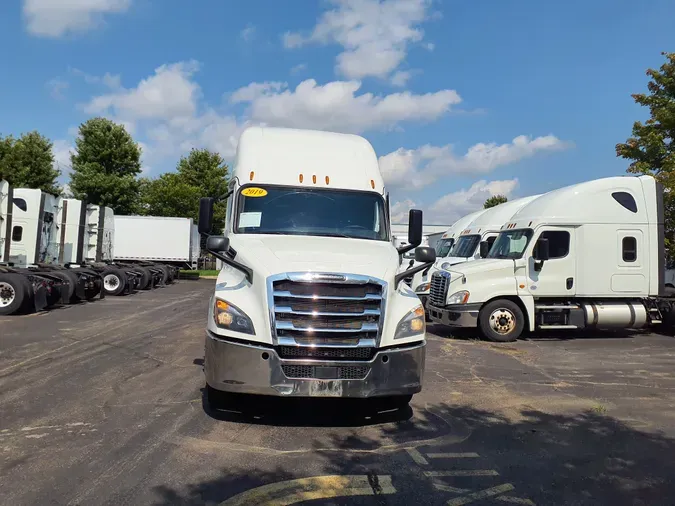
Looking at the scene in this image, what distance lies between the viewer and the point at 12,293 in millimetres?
13367

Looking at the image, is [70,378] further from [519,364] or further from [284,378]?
[519,364]

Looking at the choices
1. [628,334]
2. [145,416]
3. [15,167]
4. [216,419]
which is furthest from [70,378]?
[15,167]

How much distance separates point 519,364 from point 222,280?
555 cm

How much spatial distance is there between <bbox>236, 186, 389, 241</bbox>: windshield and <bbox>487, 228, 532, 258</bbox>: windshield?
19.5 ft

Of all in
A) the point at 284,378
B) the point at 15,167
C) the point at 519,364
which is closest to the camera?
the point at 284,378

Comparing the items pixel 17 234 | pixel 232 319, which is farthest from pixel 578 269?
pixel 17 234

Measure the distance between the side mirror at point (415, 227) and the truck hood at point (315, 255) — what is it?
371mm

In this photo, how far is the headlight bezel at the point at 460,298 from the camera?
11047mm

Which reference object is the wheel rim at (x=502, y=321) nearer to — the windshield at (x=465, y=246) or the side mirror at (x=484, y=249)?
the side mirror at (x=484, y=249)

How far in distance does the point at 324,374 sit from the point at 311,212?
223 cm

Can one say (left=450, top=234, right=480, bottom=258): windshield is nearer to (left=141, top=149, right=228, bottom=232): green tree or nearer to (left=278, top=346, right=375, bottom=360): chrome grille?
(left=278, top=346, right=375, bottom=360): chrome grille

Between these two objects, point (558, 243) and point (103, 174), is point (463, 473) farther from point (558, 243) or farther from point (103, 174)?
point (103, 174)

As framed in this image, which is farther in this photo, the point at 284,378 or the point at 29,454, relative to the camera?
the point at 284,378

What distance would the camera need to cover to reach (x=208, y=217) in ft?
20.4
